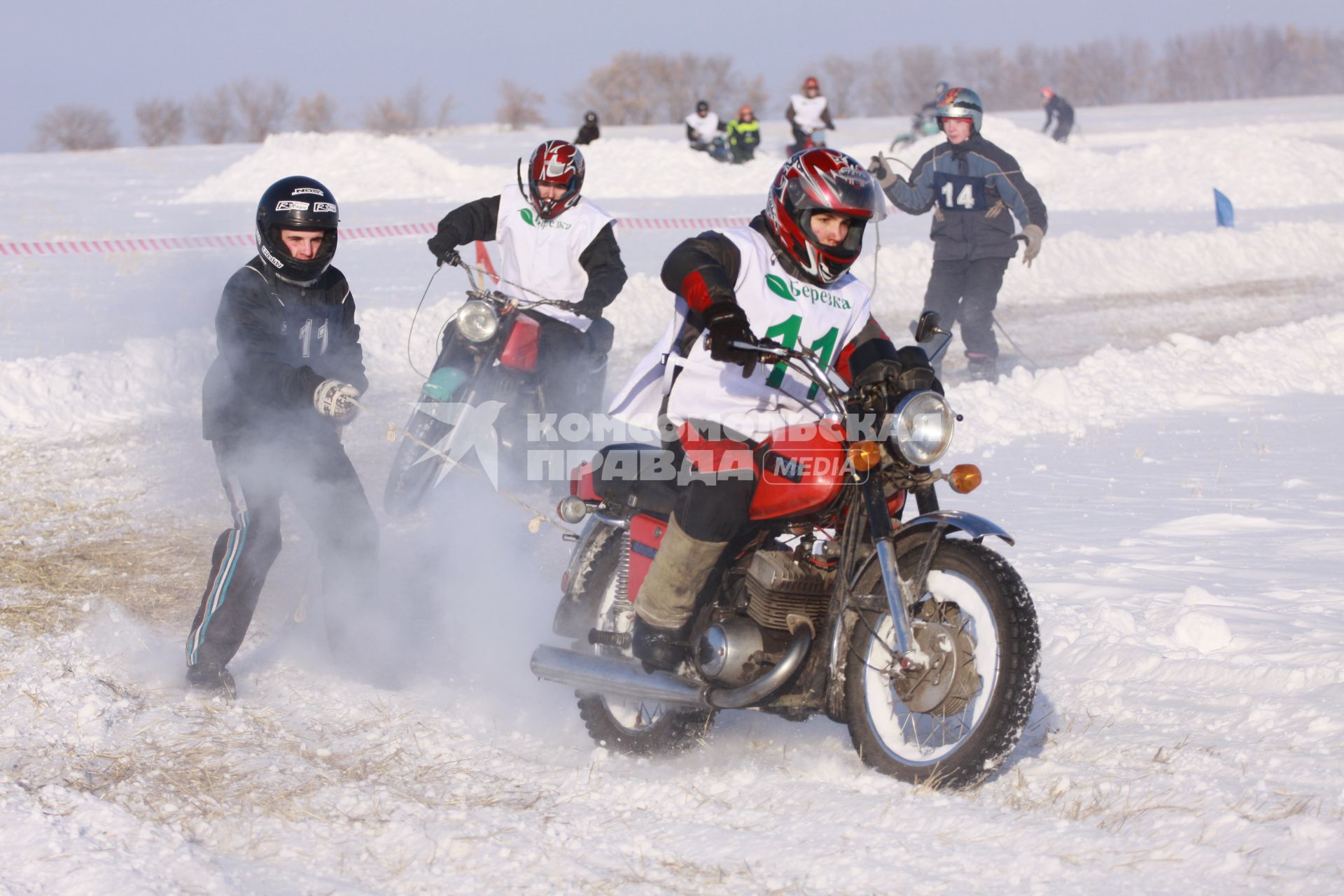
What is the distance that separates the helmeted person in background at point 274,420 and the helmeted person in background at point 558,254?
7.65 feet

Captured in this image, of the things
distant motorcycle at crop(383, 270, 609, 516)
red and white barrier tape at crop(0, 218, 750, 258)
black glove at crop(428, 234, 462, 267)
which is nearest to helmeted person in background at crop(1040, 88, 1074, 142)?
red and white barrier tape at crop(0, 218, 750, 258)

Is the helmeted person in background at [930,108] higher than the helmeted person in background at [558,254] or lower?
higher

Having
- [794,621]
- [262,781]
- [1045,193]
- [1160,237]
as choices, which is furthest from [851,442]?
[1045,193]

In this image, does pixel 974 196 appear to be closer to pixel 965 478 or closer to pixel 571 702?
pixel 571 702

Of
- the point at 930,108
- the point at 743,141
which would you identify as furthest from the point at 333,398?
the point at 930,108

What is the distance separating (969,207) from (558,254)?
4.21 metres

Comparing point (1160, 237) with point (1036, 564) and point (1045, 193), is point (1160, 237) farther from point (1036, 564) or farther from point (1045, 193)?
point (1036, 564)

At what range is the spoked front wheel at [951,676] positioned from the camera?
3865 mm

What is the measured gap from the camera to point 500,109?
69375mm

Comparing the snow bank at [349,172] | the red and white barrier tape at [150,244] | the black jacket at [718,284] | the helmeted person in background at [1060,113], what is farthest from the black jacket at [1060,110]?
the black jacket at [718,284]

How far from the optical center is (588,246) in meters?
8.31

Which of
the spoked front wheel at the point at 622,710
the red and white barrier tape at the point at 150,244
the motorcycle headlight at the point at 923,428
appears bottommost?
the spoked front wheel at the point at 622,710

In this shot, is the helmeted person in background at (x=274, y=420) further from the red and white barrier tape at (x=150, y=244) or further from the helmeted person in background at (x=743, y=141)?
the helmeted person in background at (x=743, y=141)

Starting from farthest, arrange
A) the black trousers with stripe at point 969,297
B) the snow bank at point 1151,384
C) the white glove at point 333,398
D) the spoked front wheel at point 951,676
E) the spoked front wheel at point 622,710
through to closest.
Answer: the black trousers with stripe at point 969,297 < the snow bank at point 1151,384 < the white glove at point 333,398 < the spoked front wheel at point 622,710 < the spoked front wheel at point 951,676
